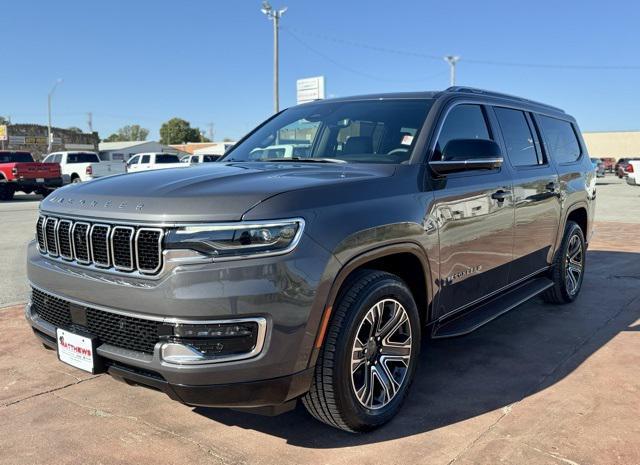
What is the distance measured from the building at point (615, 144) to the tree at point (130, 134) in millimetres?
97644

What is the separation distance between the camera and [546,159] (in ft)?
17.2

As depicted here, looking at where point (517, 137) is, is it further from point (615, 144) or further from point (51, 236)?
point (615, 144)

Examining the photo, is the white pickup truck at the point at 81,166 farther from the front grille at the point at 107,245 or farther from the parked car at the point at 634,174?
the front grille at the point at 107,245

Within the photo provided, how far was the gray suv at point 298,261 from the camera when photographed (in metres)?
2.56

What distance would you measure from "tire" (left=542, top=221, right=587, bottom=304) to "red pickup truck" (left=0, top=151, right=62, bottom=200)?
20902 millimetres

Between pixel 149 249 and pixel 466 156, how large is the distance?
201cm

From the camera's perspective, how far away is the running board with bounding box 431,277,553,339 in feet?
12.3

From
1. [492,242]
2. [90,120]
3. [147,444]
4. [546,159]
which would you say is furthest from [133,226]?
[90,120]

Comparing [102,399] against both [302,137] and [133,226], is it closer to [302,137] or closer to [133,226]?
[133,226]

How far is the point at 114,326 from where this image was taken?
2758 mm

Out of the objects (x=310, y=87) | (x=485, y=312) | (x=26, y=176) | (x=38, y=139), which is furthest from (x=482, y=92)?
(x=38, y=139)

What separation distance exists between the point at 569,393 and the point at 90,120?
100474mm

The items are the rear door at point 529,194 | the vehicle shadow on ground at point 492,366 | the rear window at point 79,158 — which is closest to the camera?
the vehicle shadow on ground at point 492,366

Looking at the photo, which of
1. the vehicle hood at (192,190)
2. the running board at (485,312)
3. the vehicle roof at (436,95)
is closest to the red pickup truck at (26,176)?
the vehicle roof at (436,95)
